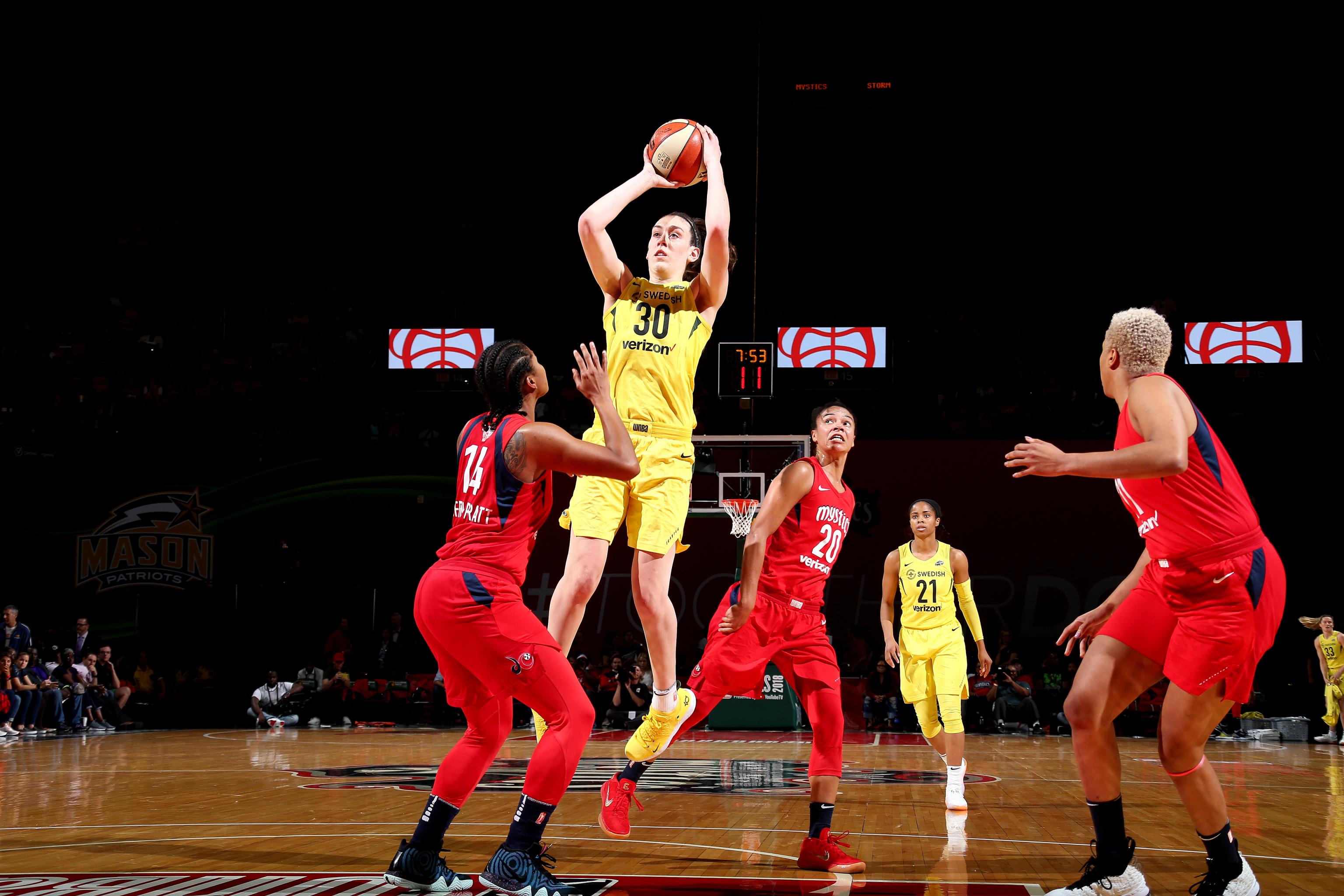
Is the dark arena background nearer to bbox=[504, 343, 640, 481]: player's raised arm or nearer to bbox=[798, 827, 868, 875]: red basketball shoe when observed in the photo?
bbox=[798, 827, 868, 875]: red basketball shoe

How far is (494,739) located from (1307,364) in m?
19.1

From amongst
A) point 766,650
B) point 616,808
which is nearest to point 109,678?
point 616,808

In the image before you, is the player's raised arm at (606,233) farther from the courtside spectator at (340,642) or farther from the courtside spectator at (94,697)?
the courtside spectator at (340,642)

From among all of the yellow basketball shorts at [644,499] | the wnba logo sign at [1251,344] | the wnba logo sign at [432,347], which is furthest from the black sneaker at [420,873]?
the wnba logo sign at [1251,344]

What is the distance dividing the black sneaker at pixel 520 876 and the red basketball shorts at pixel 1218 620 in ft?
7.22

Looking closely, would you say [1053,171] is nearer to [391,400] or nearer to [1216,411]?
[1216,411]

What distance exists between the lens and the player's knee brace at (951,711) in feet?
24.1

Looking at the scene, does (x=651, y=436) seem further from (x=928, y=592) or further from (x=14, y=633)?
(x=14, y=633)

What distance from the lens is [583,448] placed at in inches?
148

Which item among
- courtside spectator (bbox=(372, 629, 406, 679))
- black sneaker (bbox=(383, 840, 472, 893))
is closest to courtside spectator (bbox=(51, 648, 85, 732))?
courtside spectator (bbox=(372, 629, 406, 679))

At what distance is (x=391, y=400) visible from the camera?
20172mm

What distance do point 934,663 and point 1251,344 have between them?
14117 mm

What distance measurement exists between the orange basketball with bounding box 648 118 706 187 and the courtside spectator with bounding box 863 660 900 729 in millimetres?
12489

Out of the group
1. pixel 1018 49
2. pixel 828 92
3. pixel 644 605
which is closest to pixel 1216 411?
pixel 1018 49
